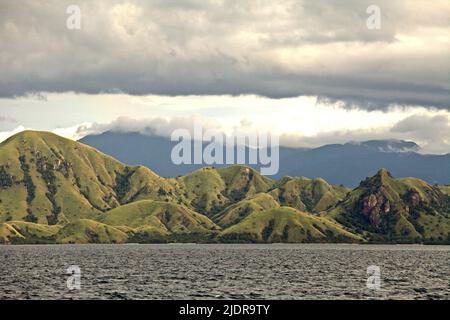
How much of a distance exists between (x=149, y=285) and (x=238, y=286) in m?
24.5

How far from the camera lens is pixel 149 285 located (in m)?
198
